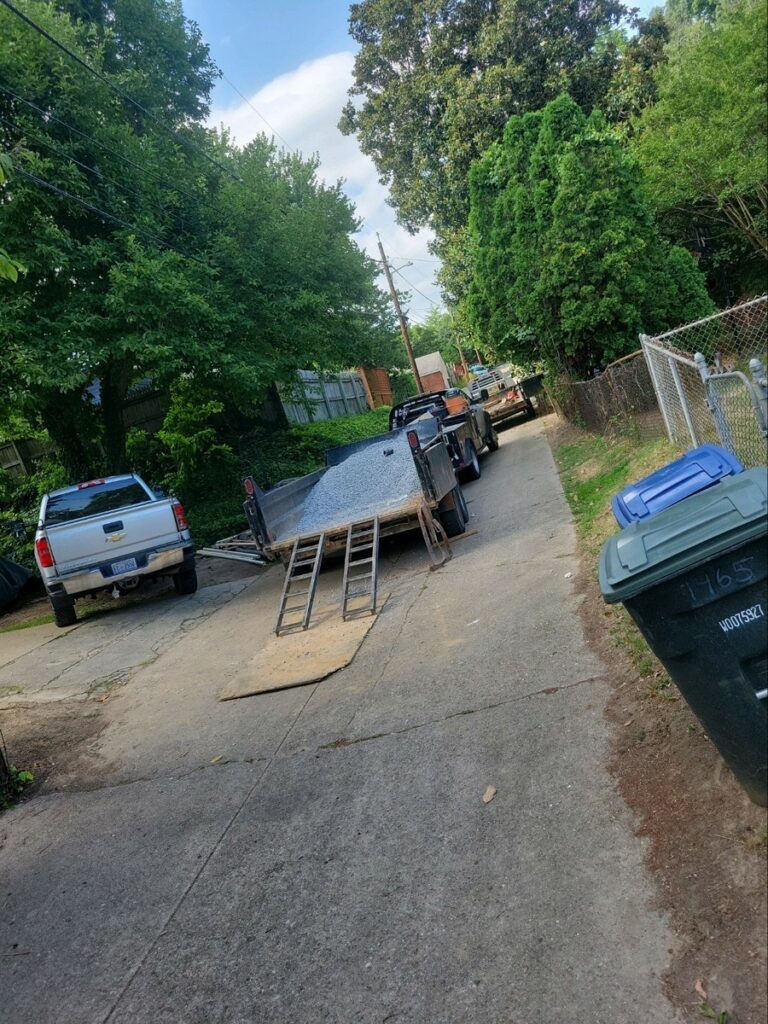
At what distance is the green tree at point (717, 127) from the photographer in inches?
579

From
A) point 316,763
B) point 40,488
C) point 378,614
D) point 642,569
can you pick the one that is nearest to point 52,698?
point 378,614

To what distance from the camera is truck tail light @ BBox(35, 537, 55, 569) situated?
8.60 meters

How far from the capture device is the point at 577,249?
1288 centimetres

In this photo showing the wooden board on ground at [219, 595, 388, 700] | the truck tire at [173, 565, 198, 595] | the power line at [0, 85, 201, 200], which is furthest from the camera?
the power line at [0, 85, 201, 200]

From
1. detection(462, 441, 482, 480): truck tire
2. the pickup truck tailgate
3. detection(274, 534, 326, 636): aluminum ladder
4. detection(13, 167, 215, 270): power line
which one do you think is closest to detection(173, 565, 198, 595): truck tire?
the pickup truck tailgate

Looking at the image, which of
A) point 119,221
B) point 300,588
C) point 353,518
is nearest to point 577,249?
point 353,518

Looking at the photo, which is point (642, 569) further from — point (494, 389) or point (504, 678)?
point (494, 389)

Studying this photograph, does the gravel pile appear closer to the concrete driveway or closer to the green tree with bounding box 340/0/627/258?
the concrete driveway

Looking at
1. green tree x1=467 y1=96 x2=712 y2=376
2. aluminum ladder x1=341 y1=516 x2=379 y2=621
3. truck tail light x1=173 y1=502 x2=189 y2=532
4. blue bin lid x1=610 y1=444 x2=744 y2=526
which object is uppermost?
green tree x1=467 y1=96 x2=712 y2=376

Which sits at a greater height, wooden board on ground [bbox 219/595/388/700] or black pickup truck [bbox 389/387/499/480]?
black pickup truck [bbox 389/387/499/480]

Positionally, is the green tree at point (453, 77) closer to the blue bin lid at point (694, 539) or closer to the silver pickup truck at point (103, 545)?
the silver pickup truck at point (103, 545)

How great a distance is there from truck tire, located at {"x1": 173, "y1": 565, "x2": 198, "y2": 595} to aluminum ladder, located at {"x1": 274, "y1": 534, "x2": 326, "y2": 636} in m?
2.03

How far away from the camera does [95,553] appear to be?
873 centimetres

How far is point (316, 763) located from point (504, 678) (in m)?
1.36
